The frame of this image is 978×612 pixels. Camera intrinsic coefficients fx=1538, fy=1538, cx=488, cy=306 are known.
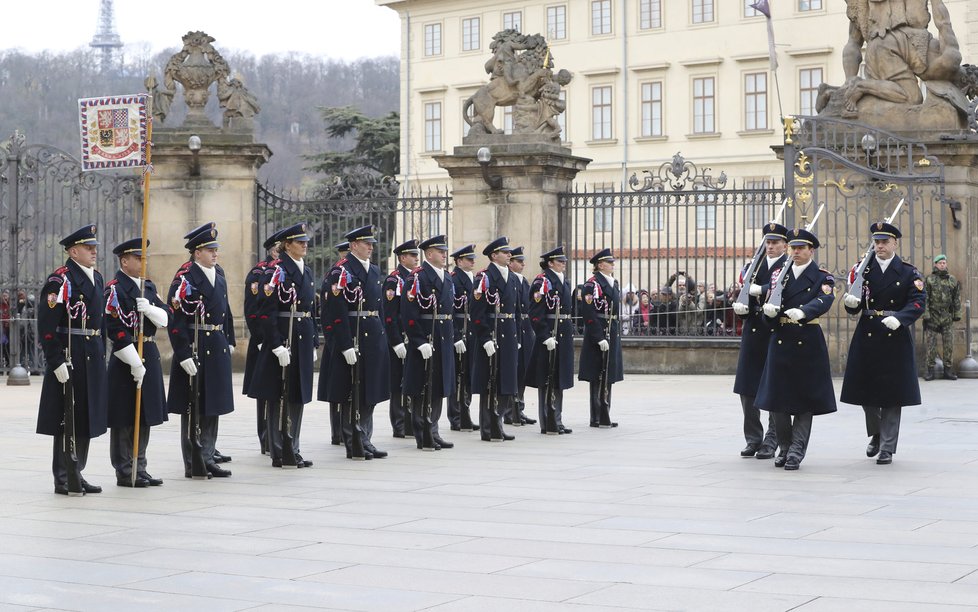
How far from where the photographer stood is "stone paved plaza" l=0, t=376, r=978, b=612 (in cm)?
648

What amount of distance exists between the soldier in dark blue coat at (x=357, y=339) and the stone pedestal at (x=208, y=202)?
9.50 m

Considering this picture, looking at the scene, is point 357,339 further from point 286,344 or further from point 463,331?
point 463,331

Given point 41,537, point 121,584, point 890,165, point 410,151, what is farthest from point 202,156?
point 410,151

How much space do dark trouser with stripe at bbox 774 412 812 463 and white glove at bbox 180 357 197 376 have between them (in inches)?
162

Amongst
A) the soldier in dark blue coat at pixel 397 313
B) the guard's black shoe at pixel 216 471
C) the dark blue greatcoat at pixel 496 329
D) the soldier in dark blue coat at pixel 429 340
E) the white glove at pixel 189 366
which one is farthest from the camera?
the dark blue greatcoat at pixel 496 329

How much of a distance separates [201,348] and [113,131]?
2012 millimetres

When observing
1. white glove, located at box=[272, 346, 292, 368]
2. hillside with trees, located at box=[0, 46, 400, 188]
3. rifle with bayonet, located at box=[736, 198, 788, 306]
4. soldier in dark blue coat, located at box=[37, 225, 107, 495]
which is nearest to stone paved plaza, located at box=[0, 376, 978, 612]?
soldier in dark blue coat, located at box=[37, 225, 107, 495]

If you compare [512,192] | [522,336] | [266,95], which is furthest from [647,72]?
[522,336]

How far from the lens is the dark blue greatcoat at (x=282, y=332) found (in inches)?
438

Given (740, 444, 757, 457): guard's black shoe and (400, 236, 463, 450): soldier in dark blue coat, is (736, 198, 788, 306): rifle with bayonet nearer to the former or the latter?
(740, 444, 757, 457): guard's black shoe

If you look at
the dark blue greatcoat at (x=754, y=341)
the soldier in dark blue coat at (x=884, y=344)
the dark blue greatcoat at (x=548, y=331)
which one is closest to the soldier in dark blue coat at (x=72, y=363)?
the dark blue greatcoat at (x=754, y=341)

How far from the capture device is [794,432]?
10984 mm

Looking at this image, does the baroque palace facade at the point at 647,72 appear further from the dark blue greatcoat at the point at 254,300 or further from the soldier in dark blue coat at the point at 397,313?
the dark blue greatcoat at the point at 254,300

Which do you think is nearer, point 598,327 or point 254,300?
point 254,300
